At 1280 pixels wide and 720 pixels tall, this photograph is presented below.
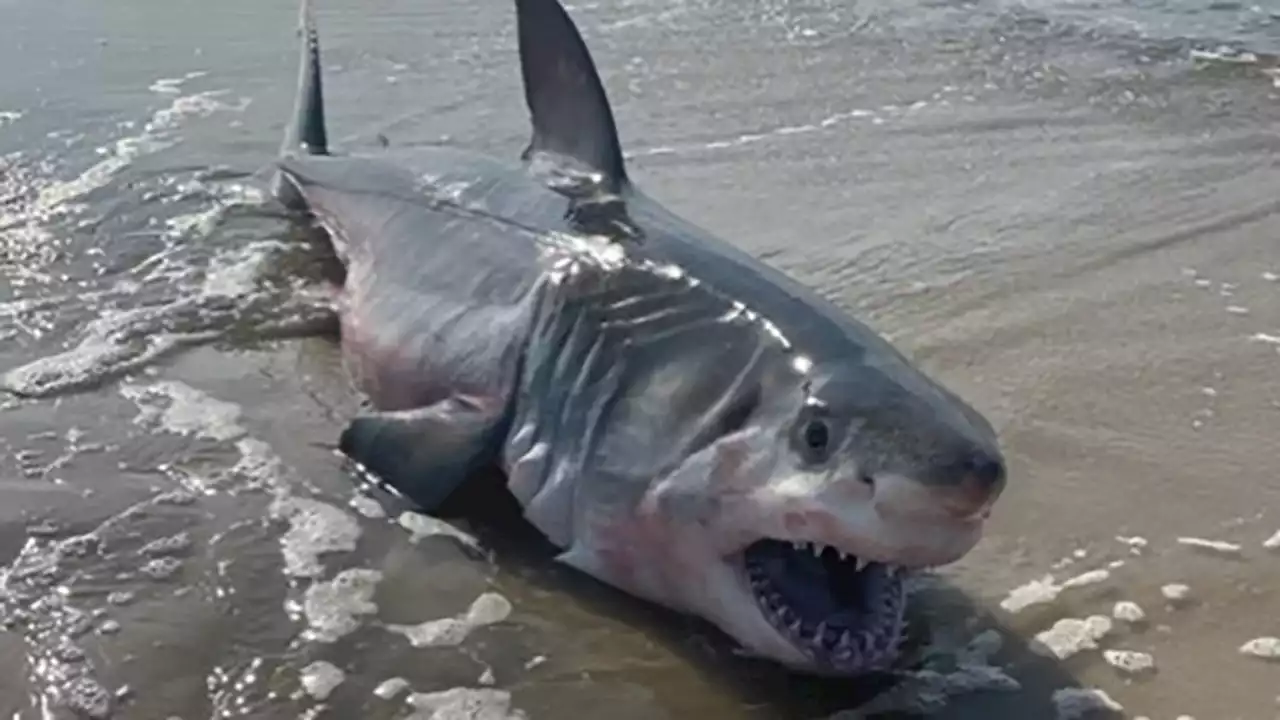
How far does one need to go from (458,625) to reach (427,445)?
507 mm

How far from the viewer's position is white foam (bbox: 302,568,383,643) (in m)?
2.85

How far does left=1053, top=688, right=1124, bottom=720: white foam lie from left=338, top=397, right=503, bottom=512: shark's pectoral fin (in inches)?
47.4

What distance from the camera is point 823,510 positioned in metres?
2.46

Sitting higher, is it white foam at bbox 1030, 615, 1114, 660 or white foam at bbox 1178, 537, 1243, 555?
white foam at bbox 1178, 537, 1243, 555

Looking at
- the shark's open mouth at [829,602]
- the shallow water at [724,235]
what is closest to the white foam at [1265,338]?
the shallow water at [724,235]

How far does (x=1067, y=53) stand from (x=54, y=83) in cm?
411

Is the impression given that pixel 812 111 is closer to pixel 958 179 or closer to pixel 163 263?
pixel 958 179

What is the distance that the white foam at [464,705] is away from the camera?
2.62 metres

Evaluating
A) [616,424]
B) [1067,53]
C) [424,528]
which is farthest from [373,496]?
[1067,53]

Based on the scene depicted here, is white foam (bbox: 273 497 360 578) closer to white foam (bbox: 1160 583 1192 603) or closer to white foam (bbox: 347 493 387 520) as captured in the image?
white foam (bbox: 347 493 387 520)

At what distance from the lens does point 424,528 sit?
324cm

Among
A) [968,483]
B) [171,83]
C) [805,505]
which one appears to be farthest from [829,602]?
[171,83]

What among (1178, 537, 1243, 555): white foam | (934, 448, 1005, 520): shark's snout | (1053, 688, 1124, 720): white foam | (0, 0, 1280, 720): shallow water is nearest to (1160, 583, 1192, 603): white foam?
(0, 0, 1280, 720): shallow water

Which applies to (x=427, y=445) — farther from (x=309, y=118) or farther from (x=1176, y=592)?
(x=309, y=118)
